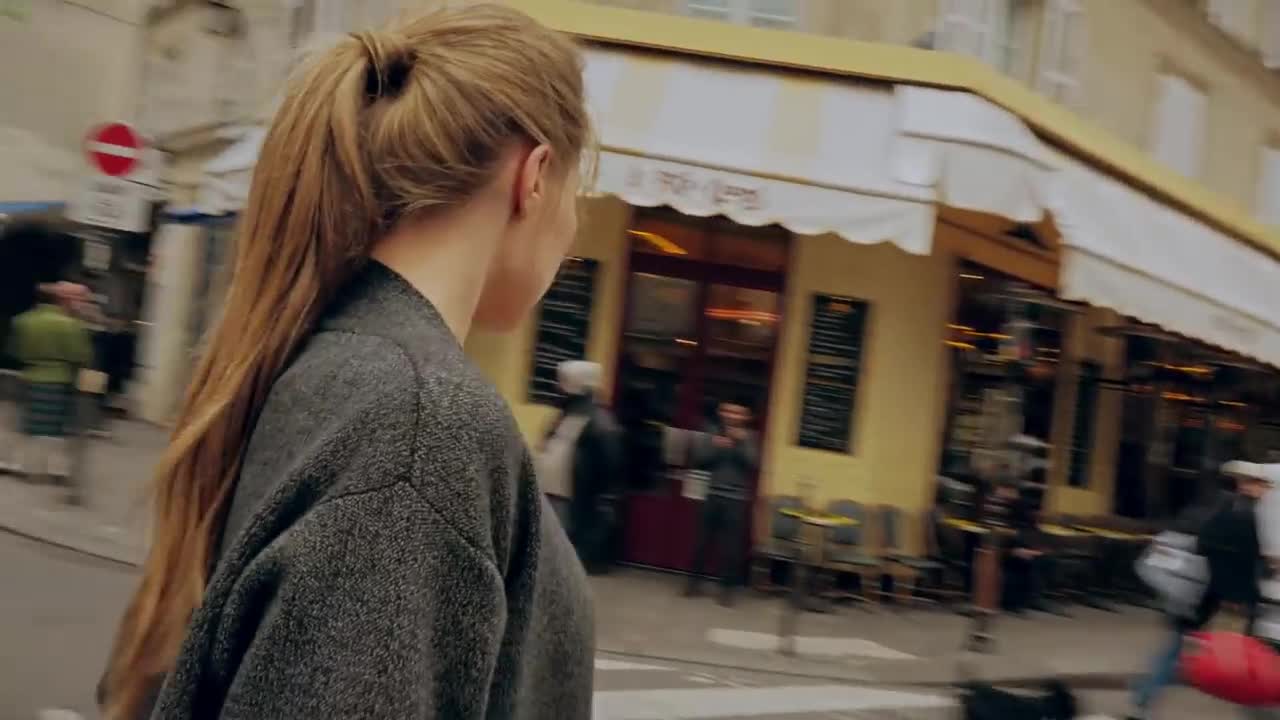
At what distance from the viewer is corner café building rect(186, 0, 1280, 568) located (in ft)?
34.6

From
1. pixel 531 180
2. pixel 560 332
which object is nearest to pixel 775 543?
pixel 560 332

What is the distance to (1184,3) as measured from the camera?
16375 mm

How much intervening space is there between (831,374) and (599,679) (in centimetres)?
522

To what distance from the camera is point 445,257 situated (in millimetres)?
1107

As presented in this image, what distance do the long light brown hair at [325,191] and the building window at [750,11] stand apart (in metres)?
11.5

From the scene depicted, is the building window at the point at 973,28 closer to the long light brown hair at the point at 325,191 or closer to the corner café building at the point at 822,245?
the corner café building at the point at 822,245

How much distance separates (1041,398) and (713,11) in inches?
235

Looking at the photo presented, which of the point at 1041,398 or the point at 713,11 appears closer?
the point at 713,11

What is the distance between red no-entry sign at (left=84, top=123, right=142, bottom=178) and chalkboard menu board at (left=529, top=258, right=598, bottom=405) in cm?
386

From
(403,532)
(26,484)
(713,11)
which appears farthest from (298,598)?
(26,484)

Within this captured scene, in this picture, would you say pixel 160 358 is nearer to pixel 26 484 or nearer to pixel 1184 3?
pixel 26 484

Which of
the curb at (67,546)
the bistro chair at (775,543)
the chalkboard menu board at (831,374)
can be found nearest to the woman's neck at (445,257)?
the curb at (67,546)

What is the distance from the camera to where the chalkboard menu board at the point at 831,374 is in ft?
40.3

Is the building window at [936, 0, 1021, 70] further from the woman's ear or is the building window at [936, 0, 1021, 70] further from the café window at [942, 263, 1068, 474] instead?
the woman's ear
